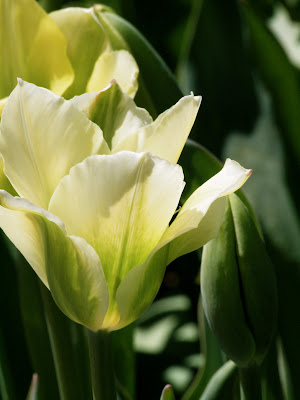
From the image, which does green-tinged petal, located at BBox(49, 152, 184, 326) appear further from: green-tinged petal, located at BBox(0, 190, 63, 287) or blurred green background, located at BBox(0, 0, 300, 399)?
blurred green background, located at BBox(0, 0, 300, 399)

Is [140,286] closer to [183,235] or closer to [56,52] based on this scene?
[183,235]

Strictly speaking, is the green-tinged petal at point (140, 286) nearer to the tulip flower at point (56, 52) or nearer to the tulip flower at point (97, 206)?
the tulip flower at point (97, 206)

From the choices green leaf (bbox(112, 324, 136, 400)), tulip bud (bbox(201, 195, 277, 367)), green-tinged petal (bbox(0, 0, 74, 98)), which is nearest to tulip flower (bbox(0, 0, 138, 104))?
green-tinged petal (bbox(0, 0, 74, 98))

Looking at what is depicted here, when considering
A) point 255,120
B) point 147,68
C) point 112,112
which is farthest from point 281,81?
point 112,112

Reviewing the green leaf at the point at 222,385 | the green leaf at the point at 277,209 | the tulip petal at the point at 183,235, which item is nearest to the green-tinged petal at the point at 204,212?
the tulip petal at the point at 183,235

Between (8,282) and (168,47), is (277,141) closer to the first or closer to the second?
(8,282)

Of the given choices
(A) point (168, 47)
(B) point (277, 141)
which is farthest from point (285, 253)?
(A) point (168, 47)
